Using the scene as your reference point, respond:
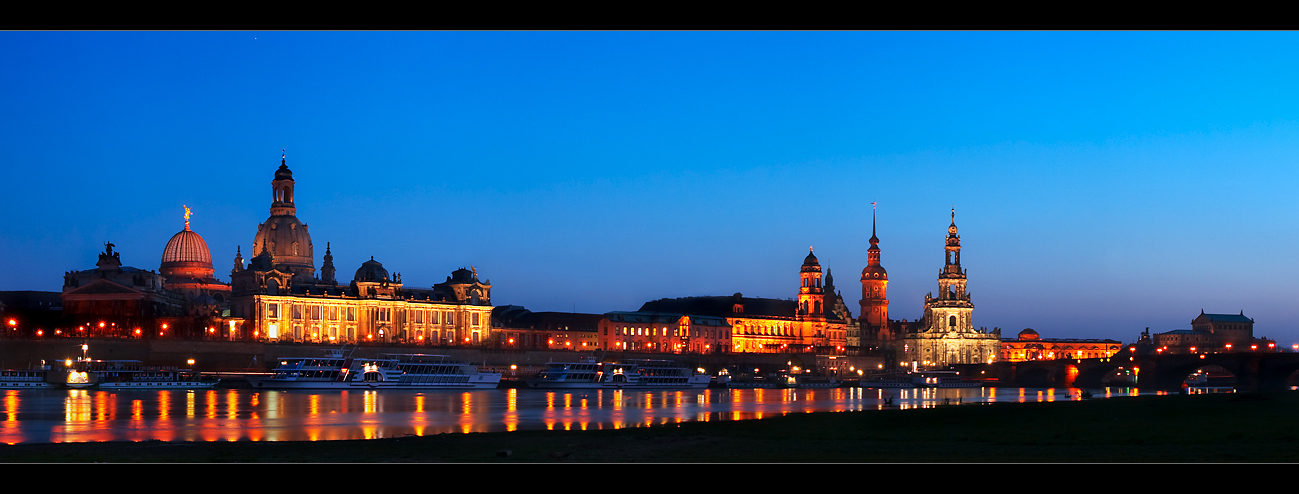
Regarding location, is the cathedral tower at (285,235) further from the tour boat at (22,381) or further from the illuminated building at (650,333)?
the tour boat at (22,381)

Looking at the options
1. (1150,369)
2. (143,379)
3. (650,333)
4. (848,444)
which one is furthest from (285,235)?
(848,444)

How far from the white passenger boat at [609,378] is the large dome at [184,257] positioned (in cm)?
7104

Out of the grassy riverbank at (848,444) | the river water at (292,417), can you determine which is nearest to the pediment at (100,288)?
the river water at (292,417)

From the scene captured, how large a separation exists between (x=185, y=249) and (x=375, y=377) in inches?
3112

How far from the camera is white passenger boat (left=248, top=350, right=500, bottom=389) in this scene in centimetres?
9819

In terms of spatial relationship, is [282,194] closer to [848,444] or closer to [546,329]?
[546,329]

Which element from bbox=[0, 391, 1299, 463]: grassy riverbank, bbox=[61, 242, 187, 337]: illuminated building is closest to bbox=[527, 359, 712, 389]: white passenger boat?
bbox=[61, 242, 187, 337]: illuminated building

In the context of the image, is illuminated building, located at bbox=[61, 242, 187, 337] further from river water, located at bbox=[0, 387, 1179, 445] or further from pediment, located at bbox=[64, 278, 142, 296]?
river water, located at bbox=[0, 387, 1179, 445]

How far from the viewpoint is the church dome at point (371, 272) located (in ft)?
523

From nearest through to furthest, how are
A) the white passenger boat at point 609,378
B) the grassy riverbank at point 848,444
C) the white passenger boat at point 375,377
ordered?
the grassy riverbank at point 848,444 → the white passenger boat at point 375,377 → the white passenger boat at point 609,378

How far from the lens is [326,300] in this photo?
15400 centimetres

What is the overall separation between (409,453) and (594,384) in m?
84.9
